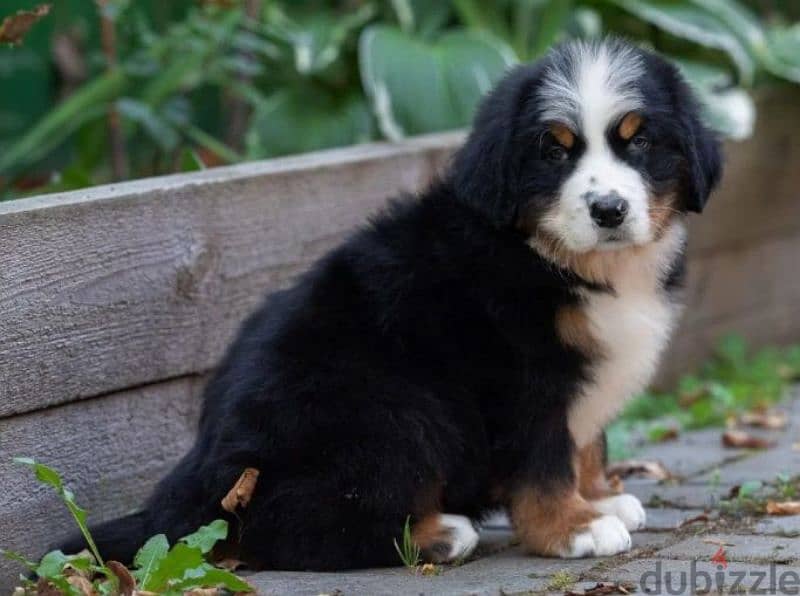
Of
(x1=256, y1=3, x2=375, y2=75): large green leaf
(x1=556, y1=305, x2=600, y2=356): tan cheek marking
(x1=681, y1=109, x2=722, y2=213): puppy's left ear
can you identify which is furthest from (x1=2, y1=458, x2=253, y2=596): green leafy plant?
(x1=256, y1=3, x2=375, y2=75): large green leaf

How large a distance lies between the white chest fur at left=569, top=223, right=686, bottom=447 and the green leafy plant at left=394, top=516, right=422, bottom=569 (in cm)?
53

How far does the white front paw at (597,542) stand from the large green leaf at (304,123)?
251 centimetres

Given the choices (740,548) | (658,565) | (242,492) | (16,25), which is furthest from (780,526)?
(16,25)

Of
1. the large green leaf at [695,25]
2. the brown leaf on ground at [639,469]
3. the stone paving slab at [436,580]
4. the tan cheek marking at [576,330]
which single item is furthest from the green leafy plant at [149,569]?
the large green leaf at [695,25]

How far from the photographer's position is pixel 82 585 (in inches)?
130

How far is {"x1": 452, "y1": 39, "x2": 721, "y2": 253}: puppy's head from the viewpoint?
3.63 meters

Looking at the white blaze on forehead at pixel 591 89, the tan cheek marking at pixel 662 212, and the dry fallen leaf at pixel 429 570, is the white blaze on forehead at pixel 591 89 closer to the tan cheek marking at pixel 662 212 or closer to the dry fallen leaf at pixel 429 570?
the tan cheek marking at pixel 662 212

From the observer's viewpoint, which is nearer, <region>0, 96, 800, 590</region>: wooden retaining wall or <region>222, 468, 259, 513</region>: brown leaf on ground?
<region>222, 468, 259, 513</region>: brown leaf on ground

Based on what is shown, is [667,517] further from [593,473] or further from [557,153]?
[557,153]

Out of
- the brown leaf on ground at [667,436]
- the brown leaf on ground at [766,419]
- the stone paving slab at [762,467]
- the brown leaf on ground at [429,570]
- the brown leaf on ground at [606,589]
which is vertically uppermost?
the brown leaf on ground at [606,589]

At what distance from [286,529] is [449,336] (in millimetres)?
679

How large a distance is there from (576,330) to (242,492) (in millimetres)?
991

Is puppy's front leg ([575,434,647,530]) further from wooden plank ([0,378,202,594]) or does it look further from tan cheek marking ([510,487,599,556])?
wooden plank ([0,378,202,594])

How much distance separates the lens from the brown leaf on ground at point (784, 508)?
3977 millimetres
